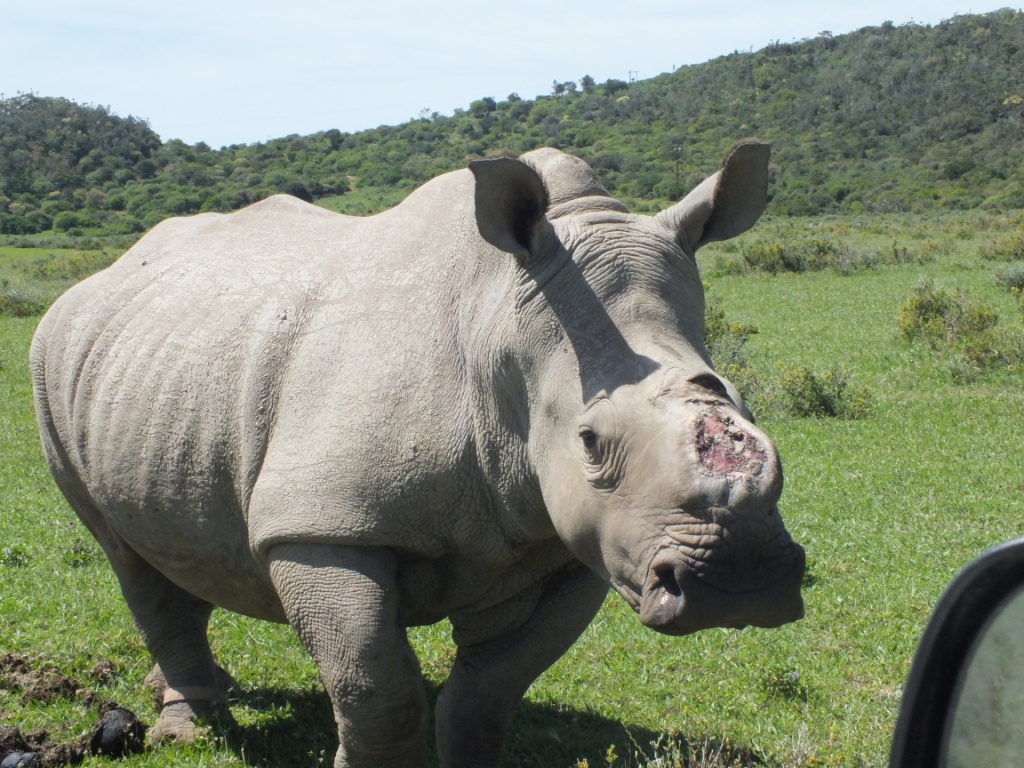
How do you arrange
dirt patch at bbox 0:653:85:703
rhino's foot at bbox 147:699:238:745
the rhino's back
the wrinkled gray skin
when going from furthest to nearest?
dirt patch at bbox 0:653:85:703
rhino's foot at bbox 147:699:238:745
the rhino's back
the wrinkled gray skin

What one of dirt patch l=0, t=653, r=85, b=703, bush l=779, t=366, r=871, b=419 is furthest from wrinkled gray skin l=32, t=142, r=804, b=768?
bush l=779, t=366, r=871, b=419

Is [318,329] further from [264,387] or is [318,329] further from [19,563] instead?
[19,563]

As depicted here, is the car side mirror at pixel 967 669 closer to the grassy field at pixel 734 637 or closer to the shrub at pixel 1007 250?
the grassy field at pixel 734 637

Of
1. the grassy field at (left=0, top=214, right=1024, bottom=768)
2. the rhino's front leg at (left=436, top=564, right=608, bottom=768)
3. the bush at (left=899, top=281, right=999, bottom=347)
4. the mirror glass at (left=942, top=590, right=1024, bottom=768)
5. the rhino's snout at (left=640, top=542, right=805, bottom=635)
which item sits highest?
the mirror glass at (left=942, top=590, right=1024, bottom=768)

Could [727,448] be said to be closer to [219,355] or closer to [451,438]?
[451,438]

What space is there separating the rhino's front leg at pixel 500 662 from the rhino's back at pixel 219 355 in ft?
2.42

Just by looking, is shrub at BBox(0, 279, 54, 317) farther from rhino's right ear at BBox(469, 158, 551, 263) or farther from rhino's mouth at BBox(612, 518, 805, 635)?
rhino's mouth at BBox(612, 518, 805, 635)

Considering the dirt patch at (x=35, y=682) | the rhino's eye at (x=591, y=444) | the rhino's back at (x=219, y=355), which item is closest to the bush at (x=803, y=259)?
the dirt patch at (x=35, y=682)

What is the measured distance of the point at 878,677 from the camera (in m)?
5.43

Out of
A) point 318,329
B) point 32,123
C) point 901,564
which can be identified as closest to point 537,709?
point 318,329

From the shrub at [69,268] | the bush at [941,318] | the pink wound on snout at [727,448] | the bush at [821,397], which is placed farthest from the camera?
the shrub at [69,268]

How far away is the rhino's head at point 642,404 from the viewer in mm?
2850

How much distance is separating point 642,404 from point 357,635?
1142 millimetres

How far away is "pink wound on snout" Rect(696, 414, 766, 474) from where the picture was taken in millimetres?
2836
